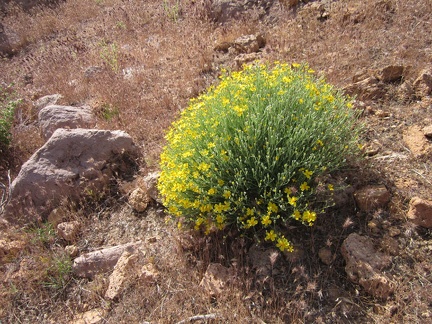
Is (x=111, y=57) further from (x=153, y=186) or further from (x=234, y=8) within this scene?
(x=153, y=186)

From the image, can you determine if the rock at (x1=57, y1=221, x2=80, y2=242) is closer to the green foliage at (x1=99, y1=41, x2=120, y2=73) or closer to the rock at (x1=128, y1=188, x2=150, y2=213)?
the rock at (x1=128, y1=188, x2=150, y2=213)

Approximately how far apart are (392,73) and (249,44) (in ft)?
8.72

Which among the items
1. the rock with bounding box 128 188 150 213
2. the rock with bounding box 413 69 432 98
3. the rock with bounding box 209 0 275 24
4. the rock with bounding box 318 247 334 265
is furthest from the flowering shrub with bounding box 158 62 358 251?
the rock with bounding box 209 0 275 24

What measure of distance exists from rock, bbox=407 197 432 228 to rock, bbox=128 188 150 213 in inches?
103

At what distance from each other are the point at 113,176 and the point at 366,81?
11.1ft

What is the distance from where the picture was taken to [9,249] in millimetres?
3424

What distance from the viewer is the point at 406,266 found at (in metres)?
2.49

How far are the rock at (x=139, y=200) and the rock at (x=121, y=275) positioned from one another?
0.65 m

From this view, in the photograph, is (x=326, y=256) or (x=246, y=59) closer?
(x=326, y=256)

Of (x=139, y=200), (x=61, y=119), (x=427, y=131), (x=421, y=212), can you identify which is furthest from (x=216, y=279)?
(x=61, y=119)

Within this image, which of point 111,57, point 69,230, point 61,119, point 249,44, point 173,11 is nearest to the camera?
point 69,230

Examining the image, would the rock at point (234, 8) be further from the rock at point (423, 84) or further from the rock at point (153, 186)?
the rock at point (153, 186)

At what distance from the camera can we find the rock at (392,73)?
3.96 meters

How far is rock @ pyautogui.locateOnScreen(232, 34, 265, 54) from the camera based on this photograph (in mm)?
5742
